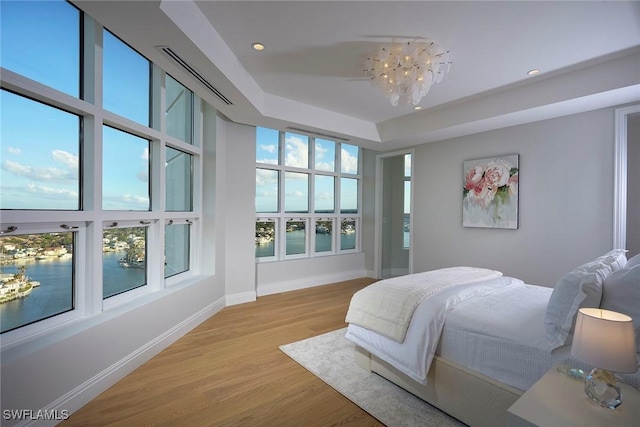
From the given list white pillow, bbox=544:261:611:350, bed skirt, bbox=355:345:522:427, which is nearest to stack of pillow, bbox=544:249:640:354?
white pillow, bbox=544:261:611:350

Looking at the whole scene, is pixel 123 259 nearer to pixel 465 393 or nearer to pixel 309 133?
pixel 465 393

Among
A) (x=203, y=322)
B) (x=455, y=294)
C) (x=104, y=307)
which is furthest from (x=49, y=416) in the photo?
(x=455, y=294)

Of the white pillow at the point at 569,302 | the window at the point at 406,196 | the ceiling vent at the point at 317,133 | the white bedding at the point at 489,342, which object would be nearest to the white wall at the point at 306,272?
the window at the point at 406,196

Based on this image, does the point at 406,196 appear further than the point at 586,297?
Yes

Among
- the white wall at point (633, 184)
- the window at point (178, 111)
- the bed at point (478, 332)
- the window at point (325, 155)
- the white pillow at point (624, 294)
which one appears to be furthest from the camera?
the window at point (325, 155)

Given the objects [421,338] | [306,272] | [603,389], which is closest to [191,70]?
[421,338]

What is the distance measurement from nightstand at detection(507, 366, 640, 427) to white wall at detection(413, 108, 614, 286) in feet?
8.63

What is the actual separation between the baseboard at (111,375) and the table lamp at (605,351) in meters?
2.80

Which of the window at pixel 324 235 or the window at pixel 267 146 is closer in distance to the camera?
the window at pixel 267 146

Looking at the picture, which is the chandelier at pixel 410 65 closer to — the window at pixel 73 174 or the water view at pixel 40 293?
the window at pixel 73 174

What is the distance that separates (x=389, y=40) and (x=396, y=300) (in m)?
2.14

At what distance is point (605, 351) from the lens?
3.77 ft

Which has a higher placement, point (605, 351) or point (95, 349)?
point (605, 351)

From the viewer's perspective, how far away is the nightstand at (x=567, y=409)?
112 centimetres
